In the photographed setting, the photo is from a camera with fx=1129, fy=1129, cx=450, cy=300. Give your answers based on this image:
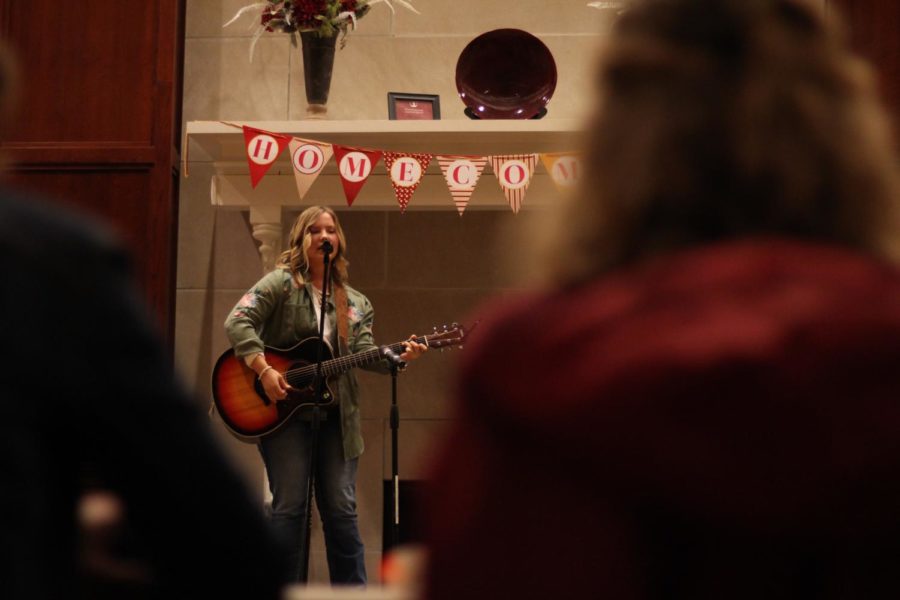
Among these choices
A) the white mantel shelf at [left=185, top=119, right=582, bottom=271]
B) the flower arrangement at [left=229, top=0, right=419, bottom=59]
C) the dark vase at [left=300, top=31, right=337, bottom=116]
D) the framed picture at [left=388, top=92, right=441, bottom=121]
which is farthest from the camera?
the framed picture at [left=388, top=92, right=441, bottom=121]

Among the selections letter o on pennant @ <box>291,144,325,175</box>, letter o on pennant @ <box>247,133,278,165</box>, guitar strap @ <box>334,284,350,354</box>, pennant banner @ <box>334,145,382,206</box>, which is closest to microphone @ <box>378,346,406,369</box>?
guitar strap @ <box>334,284,350,354</box>

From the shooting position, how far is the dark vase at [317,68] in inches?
189

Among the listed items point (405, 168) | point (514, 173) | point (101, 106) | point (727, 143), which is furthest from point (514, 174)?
point (727, 143)

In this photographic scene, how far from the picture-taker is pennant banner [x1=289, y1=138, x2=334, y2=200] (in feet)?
14.5

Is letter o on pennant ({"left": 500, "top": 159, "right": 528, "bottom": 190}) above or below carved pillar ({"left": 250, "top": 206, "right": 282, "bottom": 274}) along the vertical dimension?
above

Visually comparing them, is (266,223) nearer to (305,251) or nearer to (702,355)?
(305,251)

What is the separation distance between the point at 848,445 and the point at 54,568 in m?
0.58

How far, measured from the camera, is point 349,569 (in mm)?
3994

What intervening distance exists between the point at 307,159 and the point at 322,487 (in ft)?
4.30

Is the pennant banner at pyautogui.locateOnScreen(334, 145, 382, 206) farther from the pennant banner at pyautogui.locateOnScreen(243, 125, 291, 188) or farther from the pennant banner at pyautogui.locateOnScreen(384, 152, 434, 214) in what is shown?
the pennant banner at pyautogui.locateOnScreen(243, 125, 291, 188)

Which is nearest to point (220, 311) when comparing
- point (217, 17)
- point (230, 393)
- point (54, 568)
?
point (230, 393)

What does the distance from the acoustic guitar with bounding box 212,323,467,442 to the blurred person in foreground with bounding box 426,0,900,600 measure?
3110 millimetres

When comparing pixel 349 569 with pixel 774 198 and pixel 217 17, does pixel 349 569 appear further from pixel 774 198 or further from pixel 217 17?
pixel 774 198

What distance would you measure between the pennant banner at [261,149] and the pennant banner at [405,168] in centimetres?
42
